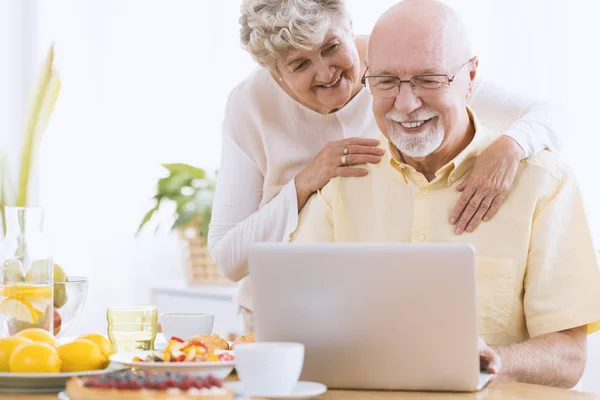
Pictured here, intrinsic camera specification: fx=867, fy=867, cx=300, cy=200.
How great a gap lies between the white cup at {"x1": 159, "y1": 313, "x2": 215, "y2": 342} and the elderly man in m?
A: 0.51

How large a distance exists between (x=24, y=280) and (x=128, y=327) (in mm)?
213

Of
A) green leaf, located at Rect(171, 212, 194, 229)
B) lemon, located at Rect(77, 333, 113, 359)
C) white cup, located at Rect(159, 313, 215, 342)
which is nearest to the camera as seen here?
lemon, located at Rect(77, 333, 113, 359)

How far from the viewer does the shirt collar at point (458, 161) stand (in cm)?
190

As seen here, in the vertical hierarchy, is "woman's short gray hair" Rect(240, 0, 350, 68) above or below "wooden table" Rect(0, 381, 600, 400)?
above

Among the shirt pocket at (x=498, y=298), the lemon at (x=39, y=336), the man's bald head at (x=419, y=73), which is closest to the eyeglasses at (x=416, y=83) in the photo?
the man's bald head at (x=419, y=73)

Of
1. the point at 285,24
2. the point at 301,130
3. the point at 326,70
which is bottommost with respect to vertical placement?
the point at 301,130

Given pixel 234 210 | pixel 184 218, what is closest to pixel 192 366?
pixel 234 210

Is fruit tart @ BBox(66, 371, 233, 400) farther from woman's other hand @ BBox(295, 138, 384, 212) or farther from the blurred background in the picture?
the blurred background

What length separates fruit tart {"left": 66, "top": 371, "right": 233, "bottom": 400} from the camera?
3.41 feet

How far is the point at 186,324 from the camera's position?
1654 millimetres

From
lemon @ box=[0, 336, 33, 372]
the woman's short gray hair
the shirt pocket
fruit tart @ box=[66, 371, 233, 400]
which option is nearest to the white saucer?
fruit tart @ box=[66, 371, 233, 400]

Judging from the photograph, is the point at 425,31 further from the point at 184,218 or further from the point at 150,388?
the point at 184,218

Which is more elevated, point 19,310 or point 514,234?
point 514,234

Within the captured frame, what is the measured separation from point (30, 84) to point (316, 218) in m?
2.95
